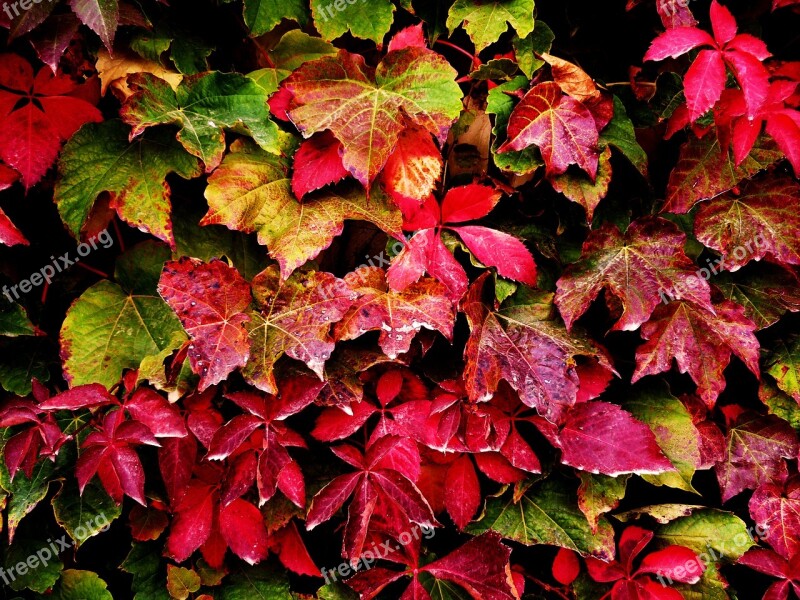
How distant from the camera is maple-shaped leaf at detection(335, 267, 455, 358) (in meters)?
1.29

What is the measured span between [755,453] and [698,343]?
39 centimetres

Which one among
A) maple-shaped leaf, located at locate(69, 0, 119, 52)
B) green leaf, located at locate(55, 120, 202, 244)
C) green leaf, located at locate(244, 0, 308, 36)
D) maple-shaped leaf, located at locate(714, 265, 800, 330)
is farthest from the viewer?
maple-shaped leaf, located at locate(714, 265, 800, 330)

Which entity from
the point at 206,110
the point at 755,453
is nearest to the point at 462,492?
the point at 755,453

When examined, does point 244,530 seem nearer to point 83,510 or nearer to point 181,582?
point 181,582

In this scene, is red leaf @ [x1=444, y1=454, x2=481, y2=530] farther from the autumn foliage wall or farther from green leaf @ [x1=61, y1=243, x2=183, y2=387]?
A: green leaf @ [x1=61, y1=243, x2=183, y2=387]

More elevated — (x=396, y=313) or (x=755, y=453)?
(x=396, y=313)

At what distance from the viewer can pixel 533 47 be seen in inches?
55.7

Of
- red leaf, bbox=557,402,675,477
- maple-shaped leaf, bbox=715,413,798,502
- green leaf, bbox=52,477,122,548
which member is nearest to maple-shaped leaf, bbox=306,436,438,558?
red leaf, bbox=557,402,675,477

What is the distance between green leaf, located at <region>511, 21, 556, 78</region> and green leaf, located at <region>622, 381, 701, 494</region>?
2.58 ft

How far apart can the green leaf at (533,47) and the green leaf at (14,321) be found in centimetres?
119

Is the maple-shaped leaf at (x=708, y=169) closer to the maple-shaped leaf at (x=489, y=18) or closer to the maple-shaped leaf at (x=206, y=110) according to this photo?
the maple-shaped leaf at (x=489, y=18)

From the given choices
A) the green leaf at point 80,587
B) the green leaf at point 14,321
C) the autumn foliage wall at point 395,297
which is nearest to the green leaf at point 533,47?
the autumn foliage wall at point 395,297

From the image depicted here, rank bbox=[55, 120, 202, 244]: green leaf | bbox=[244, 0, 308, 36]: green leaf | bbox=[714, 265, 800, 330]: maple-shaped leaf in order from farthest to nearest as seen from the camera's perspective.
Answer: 1. bbox=[714, 265, 800, 330]: maple-shaped leaf
2. bbox=[244, 0, 308, 36]: green leaf
3. bbox=[55, 120, 202, 244]: green leaf

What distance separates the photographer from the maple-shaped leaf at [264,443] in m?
1.26
